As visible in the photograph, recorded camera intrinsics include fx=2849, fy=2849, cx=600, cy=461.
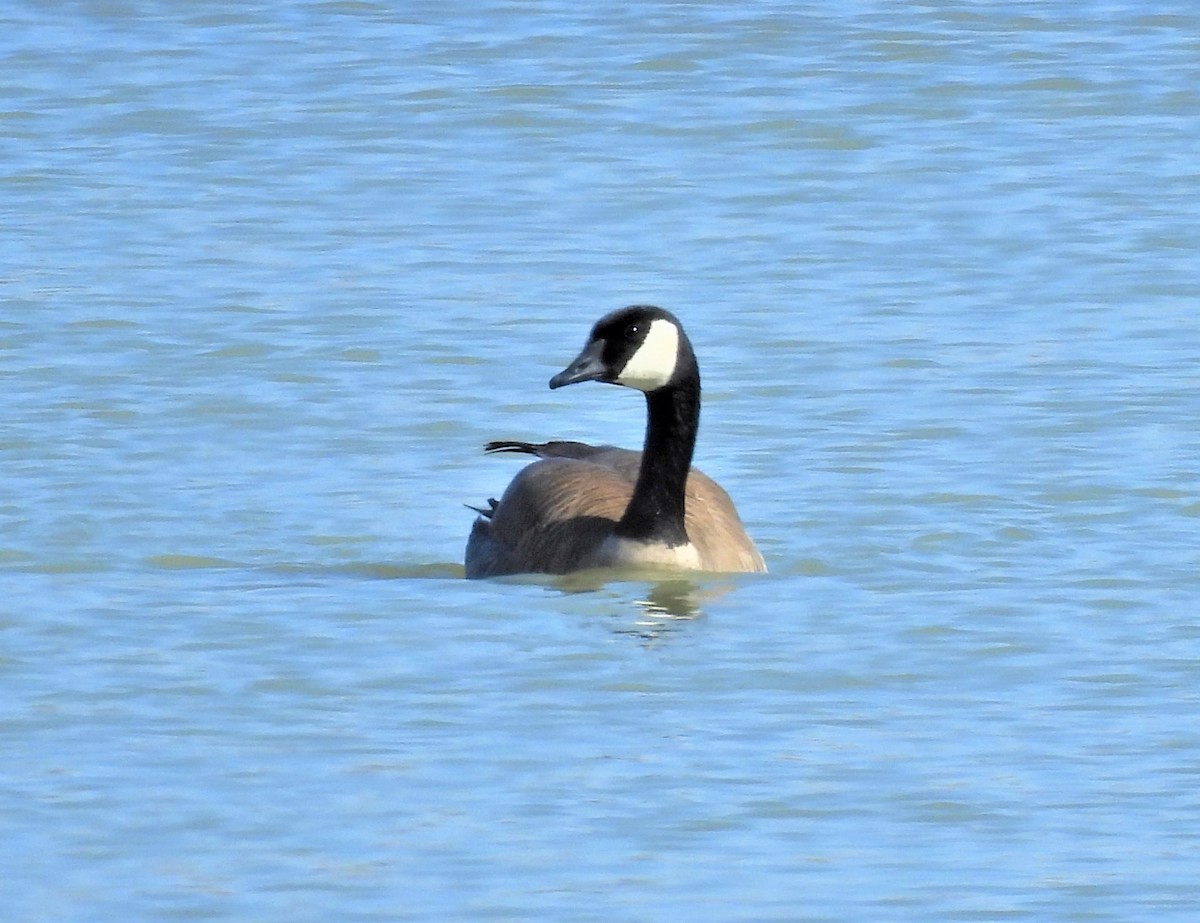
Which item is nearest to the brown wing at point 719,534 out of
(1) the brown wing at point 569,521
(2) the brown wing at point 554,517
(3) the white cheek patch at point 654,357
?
(1) the brown wing at point 569,521

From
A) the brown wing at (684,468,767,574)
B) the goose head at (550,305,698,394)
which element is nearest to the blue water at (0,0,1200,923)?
the brown wing at (684,468,767,574)

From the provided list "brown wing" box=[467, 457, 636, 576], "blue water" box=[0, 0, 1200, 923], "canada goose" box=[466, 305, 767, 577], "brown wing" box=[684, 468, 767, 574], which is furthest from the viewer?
"brown wing" box=[467, 457, 636, 576]

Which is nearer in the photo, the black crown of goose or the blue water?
the blue water

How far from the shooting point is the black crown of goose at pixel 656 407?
1086cm

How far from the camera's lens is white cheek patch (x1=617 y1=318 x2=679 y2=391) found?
10.9 meters

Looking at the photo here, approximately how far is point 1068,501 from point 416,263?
5433 mm

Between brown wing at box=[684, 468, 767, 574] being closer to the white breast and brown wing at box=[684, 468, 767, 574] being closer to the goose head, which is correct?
the white breast

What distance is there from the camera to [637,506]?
10906 millimetres

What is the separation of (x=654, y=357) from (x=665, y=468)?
0.43 m

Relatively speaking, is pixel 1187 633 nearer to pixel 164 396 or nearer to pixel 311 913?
pixel 311 913

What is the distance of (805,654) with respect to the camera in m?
9.29

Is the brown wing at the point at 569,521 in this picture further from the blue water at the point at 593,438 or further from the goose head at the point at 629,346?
the goose head at the point at 629,346

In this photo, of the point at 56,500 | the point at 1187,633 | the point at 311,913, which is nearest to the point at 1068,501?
the point at 1187,633

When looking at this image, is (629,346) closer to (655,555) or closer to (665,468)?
(665,468)
